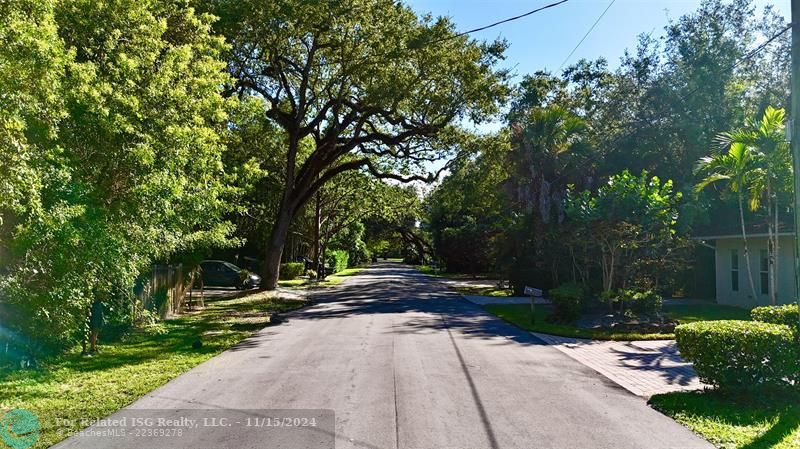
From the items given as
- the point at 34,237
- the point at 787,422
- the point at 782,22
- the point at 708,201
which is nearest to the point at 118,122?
the point at 34,237

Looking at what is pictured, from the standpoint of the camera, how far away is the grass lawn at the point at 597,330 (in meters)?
13.6

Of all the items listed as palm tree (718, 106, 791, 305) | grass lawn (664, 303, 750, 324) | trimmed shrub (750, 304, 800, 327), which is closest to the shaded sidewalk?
trimmed shrub (750, 304, 800, 327)

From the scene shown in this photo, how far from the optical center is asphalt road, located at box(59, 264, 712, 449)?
5.83 meters

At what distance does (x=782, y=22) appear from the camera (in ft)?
90.3

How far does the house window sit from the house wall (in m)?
0.08

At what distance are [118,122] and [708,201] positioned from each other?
20490mm

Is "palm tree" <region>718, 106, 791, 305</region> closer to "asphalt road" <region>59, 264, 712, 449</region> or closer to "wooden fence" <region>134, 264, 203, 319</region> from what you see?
"asphalt road" <region>59, 264, 712, 449</region>

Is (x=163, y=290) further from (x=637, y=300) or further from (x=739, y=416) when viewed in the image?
(x=739, y=416)

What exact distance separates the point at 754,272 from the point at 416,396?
1631cm

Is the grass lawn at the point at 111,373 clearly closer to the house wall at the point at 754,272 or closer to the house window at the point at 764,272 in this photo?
the house wall at the point at 754,272

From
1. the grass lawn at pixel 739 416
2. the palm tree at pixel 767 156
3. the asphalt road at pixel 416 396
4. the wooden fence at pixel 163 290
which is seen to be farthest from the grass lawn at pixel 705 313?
the wooden fence at pixel 163 290

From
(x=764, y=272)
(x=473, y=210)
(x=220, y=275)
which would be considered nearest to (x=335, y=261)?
(x=473, y=210)

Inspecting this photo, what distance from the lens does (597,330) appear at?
47.8 ft

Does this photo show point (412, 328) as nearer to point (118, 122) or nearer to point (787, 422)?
point (118, 122)
